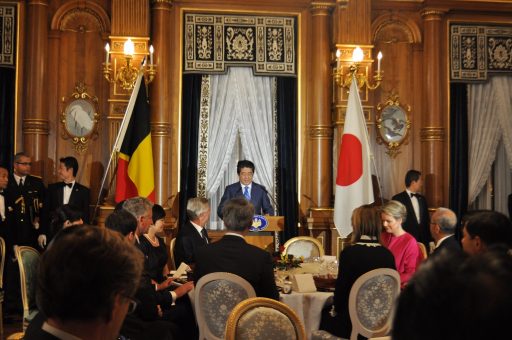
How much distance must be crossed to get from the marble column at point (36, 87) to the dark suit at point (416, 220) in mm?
4399

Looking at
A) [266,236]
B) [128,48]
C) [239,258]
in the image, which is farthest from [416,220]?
[239,258]

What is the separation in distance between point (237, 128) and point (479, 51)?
3.45 m

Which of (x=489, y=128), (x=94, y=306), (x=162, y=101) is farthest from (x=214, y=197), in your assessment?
(x=94, y=306)

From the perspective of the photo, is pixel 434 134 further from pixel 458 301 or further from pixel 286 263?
pixel 458 301

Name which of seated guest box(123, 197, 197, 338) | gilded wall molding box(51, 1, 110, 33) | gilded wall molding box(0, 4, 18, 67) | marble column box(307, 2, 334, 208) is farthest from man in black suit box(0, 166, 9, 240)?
marble column box(307, 2, 334, 208)

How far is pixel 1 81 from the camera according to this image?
8391mm

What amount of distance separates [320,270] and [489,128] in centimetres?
476

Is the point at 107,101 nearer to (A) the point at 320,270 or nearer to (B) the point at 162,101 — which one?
(B) the point at 162,101

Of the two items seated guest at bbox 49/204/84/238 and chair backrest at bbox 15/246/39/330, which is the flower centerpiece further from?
chair backrest at bbox 15/246/39/330

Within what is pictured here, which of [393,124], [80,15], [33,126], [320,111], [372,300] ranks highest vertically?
[80,15]

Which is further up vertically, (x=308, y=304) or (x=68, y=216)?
(x=68, y=216)

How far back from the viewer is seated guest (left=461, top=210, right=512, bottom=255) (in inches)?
134

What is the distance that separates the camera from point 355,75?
842cm

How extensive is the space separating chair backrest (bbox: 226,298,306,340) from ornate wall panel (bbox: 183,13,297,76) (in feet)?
19.3
